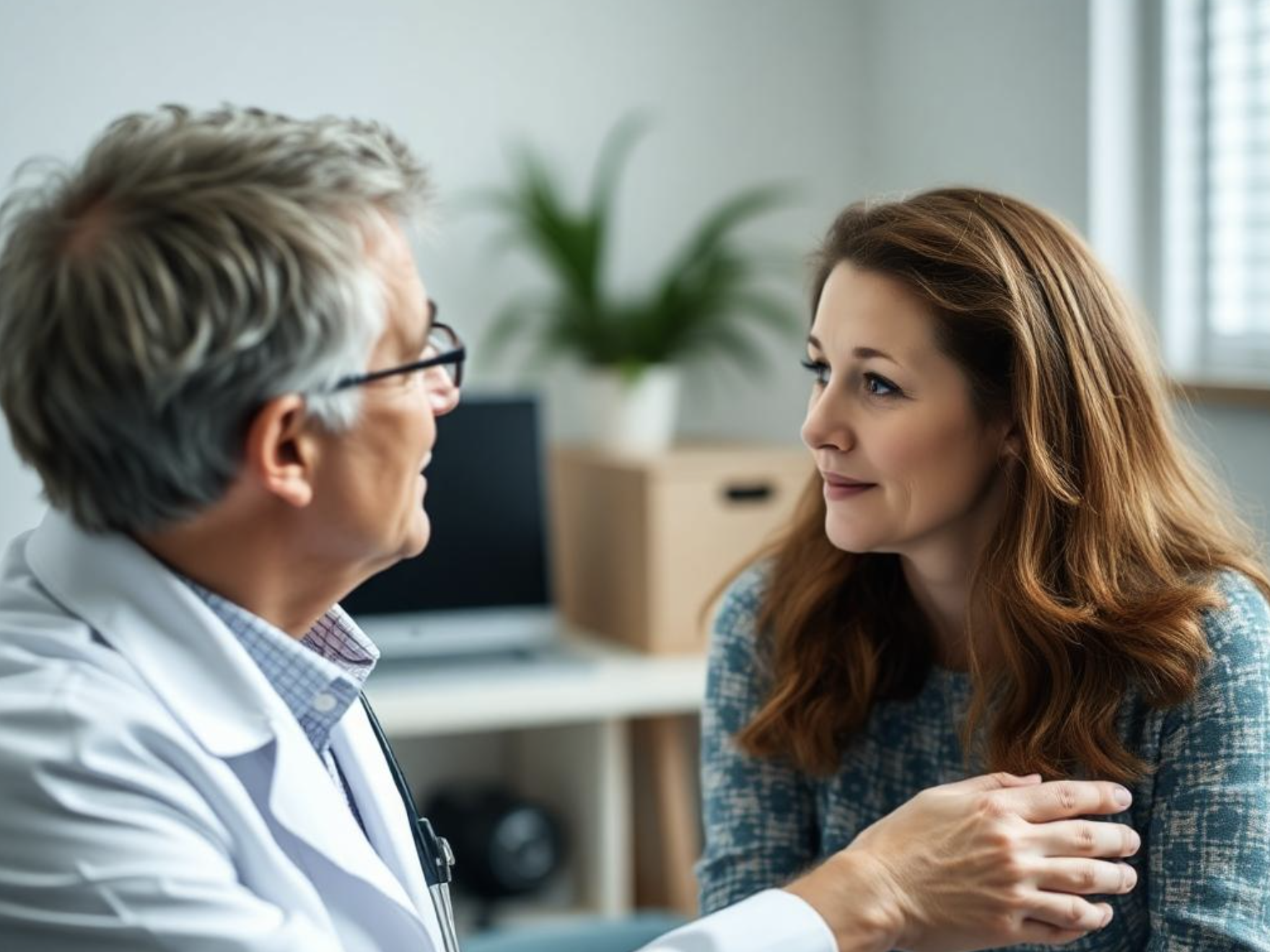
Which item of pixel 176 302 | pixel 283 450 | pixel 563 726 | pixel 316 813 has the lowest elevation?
pixel 563 726

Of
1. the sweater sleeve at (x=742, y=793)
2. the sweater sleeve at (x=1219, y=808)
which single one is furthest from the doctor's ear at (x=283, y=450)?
the sweater sleeve at (x=1219, y=808)

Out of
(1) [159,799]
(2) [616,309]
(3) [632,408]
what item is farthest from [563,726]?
(1) [159,799]

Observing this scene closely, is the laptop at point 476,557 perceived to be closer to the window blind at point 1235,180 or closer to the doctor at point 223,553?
the window blind at point 1235,180

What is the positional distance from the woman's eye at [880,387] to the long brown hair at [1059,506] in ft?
0.21

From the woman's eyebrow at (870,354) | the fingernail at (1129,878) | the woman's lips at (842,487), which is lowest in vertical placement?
the fingernail at (1129,878)

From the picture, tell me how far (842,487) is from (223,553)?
66cm

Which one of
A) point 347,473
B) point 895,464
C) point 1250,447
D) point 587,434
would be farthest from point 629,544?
point 347,473

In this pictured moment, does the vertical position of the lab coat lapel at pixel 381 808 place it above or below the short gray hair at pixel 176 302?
below

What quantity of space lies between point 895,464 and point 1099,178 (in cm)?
151

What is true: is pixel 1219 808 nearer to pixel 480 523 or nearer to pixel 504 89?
pixel 480 523

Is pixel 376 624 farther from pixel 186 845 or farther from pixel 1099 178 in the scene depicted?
pixel 186 845

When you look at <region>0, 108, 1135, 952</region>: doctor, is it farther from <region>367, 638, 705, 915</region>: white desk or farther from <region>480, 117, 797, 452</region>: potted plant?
<region>480, 117, 797, 452</region>: potted plant

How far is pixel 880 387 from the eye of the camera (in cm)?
155

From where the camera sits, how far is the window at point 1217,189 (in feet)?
8.82
